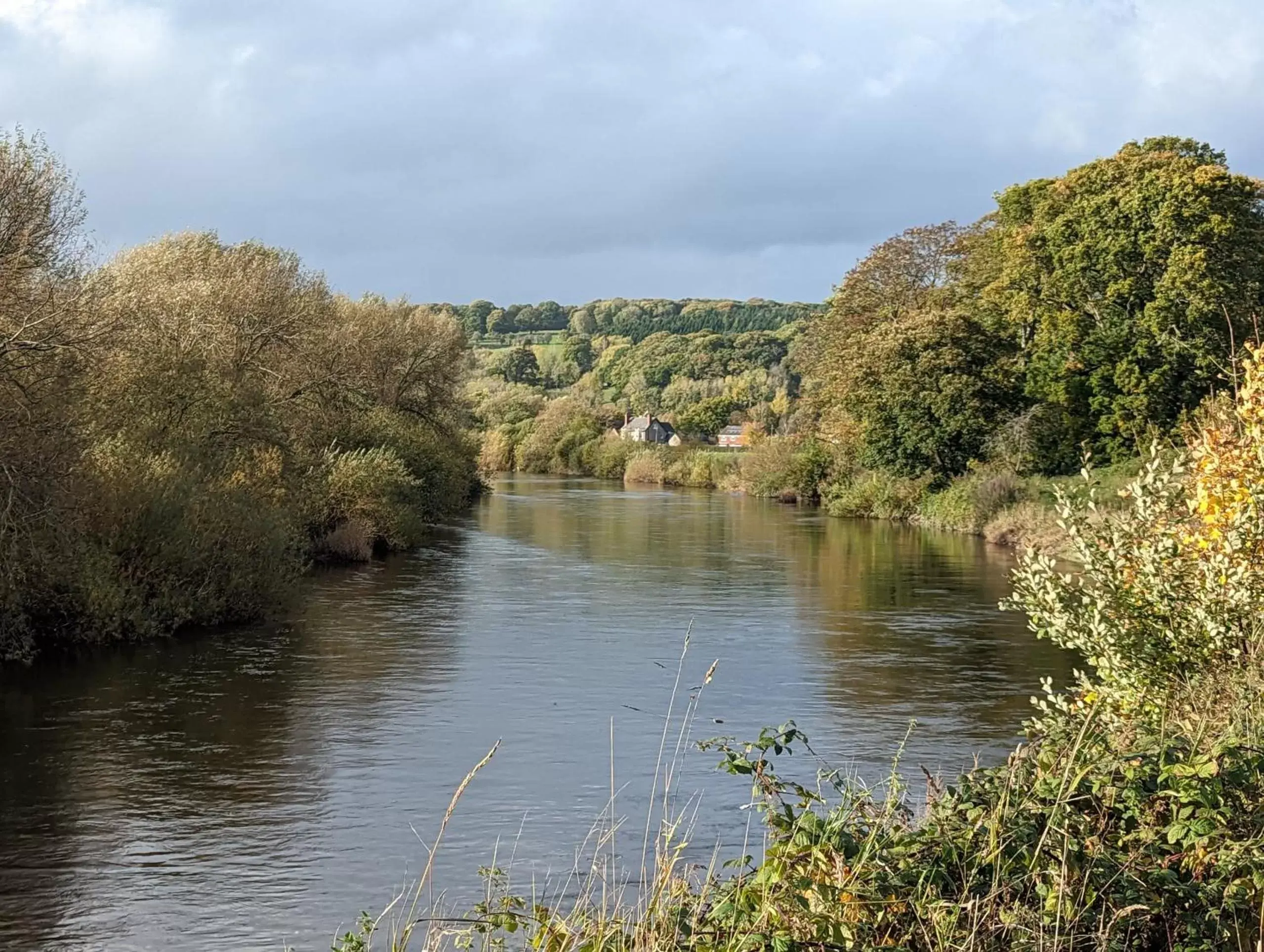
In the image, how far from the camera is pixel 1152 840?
629 centimetres

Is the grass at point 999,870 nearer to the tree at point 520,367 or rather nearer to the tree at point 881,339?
the tree at point 881,339

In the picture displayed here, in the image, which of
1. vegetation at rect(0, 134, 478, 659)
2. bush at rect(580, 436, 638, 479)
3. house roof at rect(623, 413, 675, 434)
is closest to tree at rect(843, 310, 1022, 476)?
vegetation at rect(0, 134, 478, 659)

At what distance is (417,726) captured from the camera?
17906 millimetres

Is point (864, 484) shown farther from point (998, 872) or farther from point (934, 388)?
point (998, 872)

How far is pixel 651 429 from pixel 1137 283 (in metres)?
89.9

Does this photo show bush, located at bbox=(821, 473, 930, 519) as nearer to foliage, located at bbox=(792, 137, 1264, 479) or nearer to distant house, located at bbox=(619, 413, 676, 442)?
foliage, located at bbox=(792, 137, 1264, 479)

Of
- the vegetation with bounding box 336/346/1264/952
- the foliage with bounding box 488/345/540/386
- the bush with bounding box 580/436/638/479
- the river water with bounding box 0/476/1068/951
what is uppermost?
the foliage with bounding box 488/345/540/386

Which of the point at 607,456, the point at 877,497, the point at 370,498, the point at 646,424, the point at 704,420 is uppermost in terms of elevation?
the point at 704,420

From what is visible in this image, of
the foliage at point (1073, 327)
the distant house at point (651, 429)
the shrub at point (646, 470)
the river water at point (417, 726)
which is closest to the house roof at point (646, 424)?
the distant house at point (651, 429)

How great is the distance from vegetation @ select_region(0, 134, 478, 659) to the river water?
1159mm

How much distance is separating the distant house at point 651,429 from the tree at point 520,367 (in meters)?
38.8

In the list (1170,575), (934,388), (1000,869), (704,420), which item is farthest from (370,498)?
(704,420)

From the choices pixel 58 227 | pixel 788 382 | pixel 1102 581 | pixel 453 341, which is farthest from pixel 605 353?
pixel 1102 581

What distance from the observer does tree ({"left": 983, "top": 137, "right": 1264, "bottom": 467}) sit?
43.3 metres
